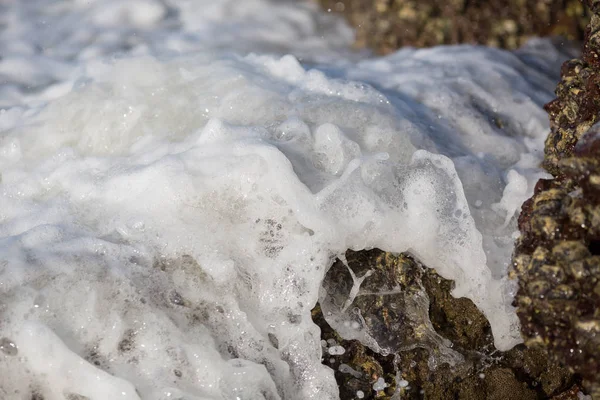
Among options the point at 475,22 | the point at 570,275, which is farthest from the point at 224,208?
the point at 475,22

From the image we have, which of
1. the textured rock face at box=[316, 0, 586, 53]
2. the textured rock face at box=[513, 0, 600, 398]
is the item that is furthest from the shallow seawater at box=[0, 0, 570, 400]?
the textured rock face at box=[316, 0, 586, 53]

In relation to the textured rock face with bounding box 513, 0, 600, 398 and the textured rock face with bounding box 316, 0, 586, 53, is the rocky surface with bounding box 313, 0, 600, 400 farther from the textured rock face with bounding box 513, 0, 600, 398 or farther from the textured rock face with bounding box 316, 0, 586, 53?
the textured rock face with bounding box 316, 0, 586, 53

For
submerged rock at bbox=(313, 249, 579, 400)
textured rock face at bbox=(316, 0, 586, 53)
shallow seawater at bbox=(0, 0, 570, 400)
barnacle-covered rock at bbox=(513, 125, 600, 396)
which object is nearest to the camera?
barnacle-covered rock at bbox=(513, 125, 600, 396)

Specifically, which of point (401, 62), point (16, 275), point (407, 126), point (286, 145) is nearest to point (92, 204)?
point (16, 275)

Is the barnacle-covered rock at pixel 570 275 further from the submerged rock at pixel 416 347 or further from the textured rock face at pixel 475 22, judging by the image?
the textured rock face at pixel 475 22

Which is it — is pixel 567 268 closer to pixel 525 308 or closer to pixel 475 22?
pixel 525 308

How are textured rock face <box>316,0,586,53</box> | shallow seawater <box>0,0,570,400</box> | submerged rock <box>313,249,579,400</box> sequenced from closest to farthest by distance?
shallow seawater <box>0,0,570,400</box>
submerged rock <box>313,249,579,400</box>
textured rock face <box>316,0,586,53</box>

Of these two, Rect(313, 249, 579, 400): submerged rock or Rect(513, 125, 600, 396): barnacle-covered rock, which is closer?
Rect(513, 125, 600, 396): barnacle-covered rock
